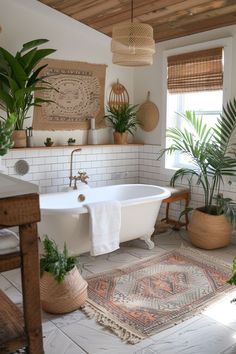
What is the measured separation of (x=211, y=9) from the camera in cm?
375

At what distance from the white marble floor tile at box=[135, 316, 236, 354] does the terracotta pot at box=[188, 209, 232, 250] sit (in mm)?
1437

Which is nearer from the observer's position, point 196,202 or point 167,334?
point 167,334

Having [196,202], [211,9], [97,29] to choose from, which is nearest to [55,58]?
[97,29]

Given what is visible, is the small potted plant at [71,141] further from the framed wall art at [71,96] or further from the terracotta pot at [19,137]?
the terracotta pot at [19,137]

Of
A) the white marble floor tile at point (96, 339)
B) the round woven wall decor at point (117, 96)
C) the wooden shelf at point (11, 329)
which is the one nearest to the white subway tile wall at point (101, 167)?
the round woven wall decor at point (117, 96)

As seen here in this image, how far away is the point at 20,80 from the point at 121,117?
1571 millimetres

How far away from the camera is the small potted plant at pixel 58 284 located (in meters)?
2.60

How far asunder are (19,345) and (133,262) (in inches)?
104

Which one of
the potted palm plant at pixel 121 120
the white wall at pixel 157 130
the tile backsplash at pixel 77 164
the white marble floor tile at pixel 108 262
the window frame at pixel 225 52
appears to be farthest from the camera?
the potted palm plant at pixel 121 120

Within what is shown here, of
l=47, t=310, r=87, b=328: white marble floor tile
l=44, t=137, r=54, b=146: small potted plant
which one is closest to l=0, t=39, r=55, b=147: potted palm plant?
l=44, t=137, r=54, b=146: small potted plant

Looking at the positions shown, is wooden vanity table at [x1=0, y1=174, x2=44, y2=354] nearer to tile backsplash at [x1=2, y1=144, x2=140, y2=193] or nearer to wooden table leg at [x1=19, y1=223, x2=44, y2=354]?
wooden table leg at [x1=19, y1=223, x2=44, y2=354]

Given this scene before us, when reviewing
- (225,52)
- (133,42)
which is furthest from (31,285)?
(225,52)

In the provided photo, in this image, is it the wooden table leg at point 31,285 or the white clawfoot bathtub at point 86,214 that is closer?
the wooden table leg at point 31,285

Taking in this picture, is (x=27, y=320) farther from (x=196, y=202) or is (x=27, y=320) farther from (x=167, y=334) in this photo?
(x=196, y=202)
